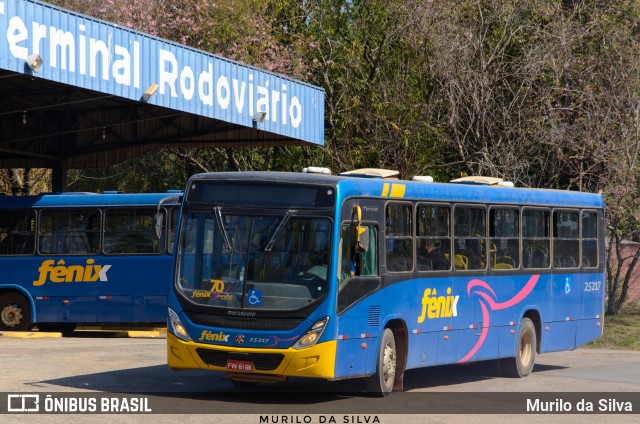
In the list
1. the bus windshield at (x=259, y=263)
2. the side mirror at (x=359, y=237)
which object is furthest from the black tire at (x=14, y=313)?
the side mirror at (x=359, y=237)

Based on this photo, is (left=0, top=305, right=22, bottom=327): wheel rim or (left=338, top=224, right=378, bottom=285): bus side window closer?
(left=338, top=224, right=378, bottom=285): bus side window

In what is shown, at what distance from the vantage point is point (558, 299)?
18812mm

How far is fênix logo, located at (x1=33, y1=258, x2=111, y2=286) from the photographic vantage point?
23.9 meters

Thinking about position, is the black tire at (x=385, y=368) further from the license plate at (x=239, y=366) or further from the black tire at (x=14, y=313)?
the black tire at (x=14, y=313)

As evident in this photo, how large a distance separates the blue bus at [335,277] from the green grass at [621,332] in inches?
402

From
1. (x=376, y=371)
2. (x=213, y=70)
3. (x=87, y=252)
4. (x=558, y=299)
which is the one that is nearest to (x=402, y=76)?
(x=213, y=70)

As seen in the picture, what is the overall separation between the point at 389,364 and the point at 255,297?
2.30 m

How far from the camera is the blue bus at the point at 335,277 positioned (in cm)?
1294

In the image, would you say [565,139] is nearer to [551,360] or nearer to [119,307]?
[551,360]

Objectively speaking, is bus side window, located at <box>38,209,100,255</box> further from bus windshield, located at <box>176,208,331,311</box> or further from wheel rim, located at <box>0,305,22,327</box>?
bus windshield, located at <box>176,208,331,311</box>

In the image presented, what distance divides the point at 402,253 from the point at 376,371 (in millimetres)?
1685

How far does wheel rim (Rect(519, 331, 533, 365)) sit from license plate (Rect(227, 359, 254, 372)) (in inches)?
252

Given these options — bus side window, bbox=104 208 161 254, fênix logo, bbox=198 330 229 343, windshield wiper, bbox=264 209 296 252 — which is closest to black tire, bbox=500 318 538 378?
windshield wiper, bbox=264 209 296 252

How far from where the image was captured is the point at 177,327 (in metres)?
13.4
